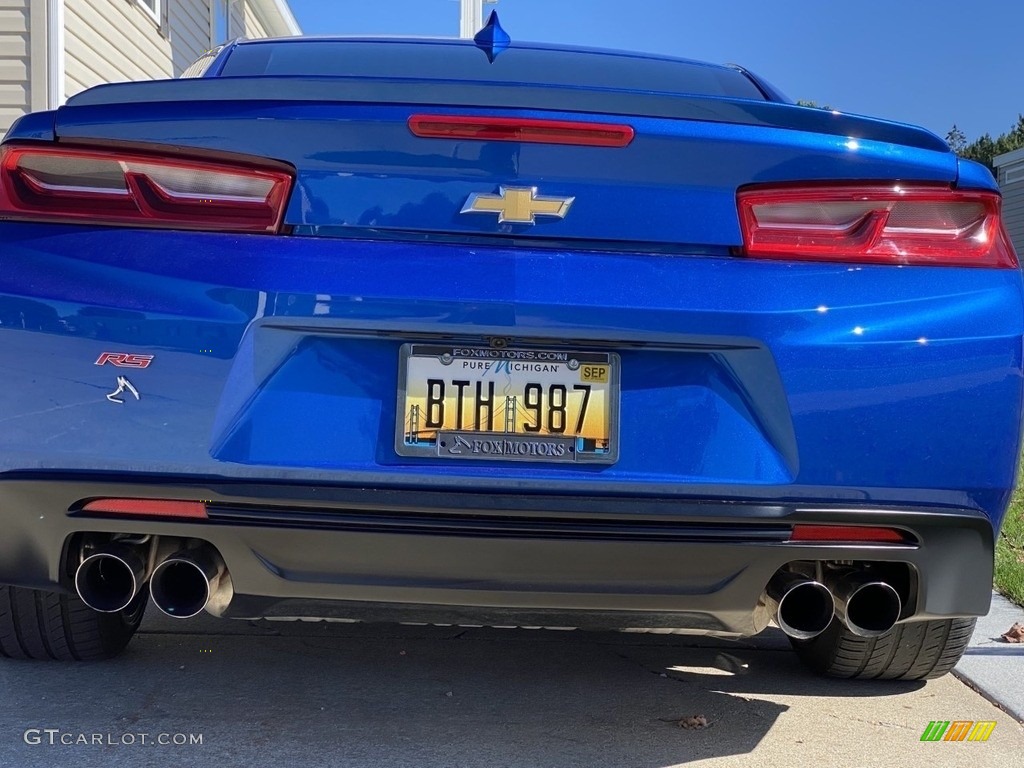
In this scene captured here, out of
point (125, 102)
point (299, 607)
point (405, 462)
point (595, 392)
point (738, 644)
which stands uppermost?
point (125, 102)

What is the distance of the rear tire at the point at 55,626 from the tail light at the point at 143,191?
1.02 metres

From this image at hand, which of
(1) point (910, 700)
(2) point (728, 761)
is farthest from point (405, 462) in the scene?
(1) point (910, 700)

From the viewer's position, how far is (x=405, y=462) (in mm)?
2008

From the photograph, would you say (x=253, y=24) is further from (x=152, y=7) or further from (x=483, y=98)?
(x=483, y=98)

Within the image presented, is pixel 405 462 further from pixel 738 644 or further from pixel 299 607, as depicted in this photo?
pixel 738 644

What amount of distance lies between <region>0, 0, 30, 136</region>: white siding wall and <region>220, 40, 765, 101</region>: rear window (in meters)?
6.68

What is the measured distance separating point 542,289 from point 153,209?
0.74 m

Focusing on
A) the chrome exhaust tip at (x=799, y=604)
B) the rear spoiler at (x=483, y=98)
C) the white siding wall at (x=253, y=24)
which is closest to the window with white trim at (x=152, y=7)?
the white siding wall at (x=253, y=24)

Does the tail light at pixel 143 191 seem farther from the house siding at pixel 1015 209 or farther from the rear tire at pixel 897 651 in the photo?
the house siding at pixel 1015 209

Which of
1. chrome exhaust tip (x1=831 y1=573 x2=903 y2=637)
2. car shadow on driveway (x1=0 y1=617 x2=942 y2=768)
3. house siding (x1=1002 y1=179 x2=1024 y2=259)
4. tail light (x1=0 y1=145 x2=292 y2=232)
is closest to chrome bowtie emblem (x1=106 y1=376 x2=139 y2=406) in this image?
tail light (x1=0 y1=145 x2=292 y2=232)

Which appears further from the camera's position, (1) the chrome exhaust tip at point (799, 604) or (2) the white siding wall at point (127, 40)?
(2) the white siding wall at point (127, 40)

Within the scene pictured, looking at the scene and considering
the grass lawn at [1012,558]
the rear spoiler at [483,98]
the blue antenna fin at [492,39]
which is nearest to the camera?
the rear spoiler at [483,98]

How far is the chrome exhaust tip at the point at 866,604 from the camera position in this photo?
220cm

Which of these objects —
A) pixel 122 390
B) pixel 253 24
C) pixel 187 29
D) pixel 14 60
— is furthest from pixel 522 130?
pixel 253 24
